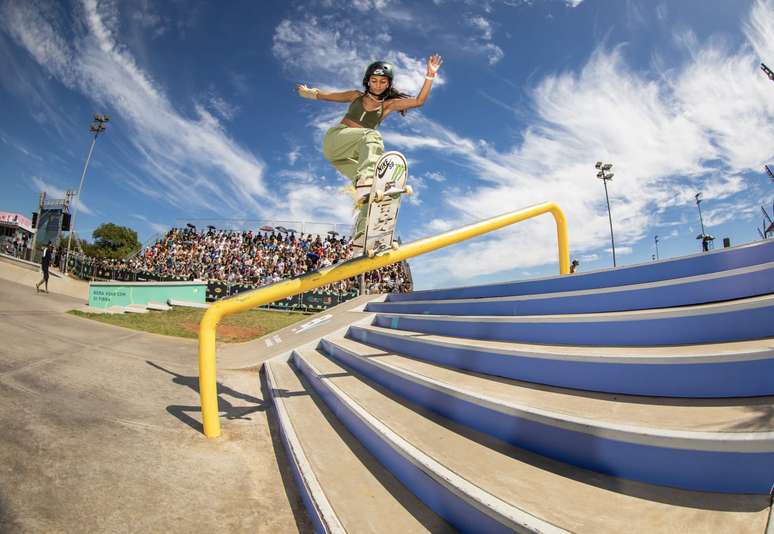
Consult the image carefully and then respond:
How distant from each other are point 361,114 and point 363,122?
84 mm

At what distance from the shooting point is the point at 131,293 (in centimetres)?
1414

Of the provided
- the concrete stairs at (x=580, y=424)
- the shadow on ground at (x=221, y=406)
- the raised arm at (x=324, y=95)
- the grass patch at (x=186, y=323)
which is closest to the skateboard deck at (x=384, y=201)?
the raised arm at (x=324, y=95)

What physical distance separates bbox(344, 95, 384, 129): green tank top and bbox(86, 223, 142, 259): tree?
7827 centimetres

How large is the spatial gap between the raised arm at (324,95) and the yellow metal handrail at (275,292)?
5.88 ft

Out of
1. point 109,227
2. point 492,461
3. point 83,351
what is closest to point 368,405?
point 492,461

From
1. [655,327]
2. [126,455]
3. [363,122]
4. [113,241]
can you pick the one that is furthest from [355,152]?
[113,241]

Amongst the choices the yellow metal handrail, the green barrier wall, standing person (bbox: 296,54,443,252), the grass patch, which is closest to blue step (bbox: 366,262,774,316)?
the yellow metal handrail

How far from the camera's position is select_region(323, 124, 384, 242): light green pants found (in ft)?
11.8

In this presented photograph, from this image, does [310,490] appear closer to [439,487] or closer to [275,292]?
[439,487]

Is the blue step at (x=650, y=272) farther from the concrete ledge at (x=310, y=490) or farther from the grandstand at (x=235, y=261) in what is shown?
the grandstand at (x=235, y=261)

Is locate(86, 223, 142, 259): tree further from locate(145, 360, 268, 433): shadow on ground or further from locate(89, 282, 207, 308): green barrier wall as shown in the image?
locate(145, 360, 268, 433): shadow on ground

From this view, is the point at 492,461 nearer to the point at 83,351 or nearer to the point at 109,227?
the point at 83,351

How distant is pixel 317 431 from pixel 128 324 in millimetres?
8851

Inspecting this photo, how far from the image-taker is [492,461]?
185cm
